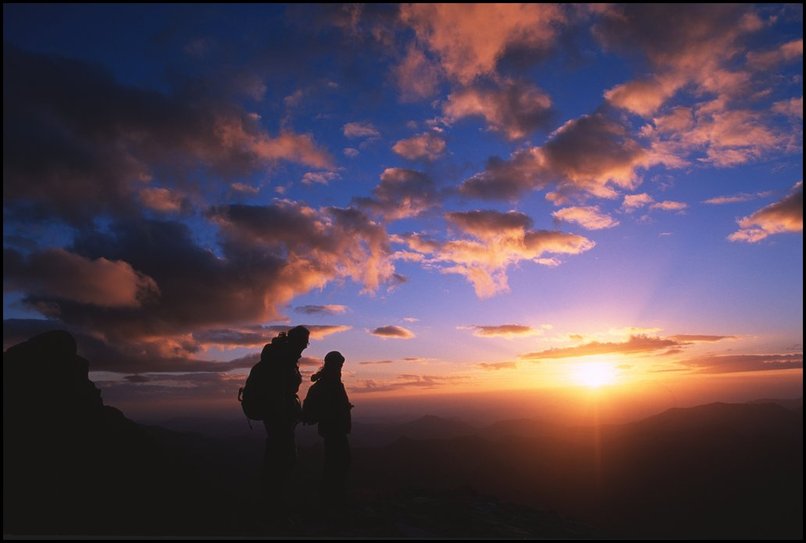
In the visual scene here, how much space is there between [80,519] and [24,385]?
12795 mm

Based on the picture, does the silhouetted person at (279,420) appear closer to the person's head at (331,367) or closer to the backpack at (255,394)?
the backpack at (255,394)

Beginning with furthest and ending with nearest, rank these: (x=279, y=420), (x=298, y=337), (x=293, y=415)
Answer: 1. (x=298, y=337)
2. (x=293, y=415)
3. (x=279, y=420)

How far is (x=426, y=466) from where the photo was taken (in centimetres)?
13475

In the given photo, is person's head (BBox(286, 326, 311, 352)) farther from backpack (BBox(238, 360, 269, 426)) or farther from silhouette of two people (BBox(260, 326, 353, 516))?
backpack (BBox(238, 360, 269, 426))

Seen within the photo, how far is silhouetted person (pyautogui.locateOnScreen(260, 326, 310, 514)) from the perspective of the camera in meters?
8.54

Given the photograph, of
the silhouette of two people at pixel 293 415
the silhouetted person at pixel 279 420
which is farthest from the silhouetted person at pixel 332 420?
the silhouetted person at pixel 279 420

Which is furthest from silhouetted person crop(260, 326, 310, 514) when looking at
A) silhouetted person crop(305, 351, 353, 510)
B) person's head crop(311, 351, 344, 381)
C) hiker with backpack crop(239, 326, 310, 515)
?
person's head crop(311, 351, 344, 381)

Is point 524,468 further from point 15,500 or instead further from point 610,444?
point 15,500

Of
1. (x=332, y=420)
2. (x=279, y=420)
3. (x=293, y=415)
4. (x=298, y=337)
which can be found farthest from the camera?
(x=332, y=420)

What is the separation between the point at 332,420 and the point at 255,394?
2103 millimetres

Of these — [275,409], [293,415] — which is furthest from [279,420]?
[293,415]

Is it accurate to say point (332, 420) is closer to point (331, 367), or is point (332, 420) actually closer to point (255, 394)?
point (331, 367)

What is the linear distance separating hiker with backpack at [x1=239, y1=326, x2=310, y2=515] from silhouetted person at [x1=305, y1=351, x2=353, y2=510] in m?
0.92

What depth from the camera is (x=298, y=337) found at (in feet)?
30.6
